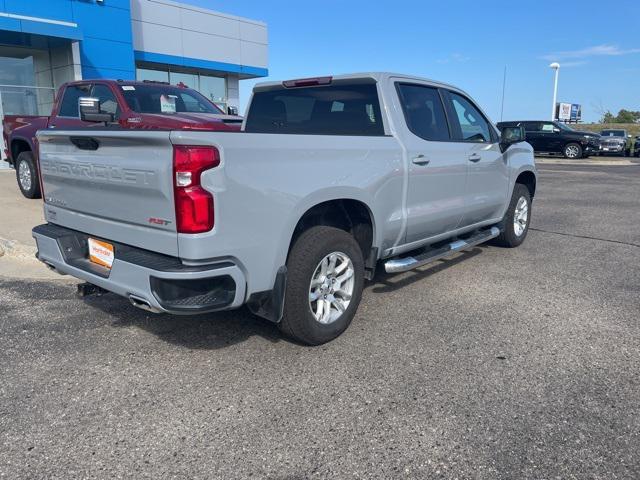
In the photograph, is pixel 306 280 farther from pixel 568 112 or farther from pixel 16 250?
pixel 568 112

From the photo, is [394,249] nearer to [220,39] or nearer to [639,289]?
[639,289]

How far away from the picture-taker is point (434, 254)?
15.5 feet

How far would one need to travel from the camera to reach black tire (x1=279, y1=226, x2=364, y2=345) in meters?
3.39

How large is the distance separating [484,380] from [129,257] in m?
2.28

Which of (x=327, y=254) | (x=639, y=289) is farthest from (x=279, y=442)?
(x=639, y=289)

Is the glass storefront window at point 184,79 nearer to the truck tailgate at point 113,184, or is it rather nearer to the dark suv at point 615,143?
the truck tailgate at point 113,184

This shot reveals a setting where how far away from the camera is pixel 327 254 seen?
3561mm

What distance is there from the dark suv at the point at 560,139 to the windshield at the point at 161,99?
800 inches

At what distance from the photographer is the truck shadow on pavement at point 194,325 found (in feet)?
12.5

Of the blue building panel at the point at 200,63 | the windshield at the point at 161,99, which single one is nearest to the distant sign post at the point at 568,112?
the blue building panel at the point at 200,63

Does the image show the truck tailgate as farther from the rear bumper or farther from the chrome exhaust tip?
the chrome exhaust tip

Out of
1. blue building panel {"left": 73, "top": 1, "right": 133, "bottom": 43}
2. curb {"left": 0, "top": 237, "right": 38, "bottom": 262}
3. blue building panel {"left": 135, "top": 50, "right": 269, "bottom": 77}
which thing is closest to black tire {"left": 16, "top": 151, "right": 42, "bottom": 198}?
curb {"left": 0, "top": 237, "right": 38, "bottom": 262}

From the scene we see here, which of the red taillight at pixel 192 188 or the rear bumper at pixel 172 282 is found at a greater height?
the red taillight at pixel 192 188

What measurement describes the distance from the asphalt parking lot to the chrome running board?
38cm
